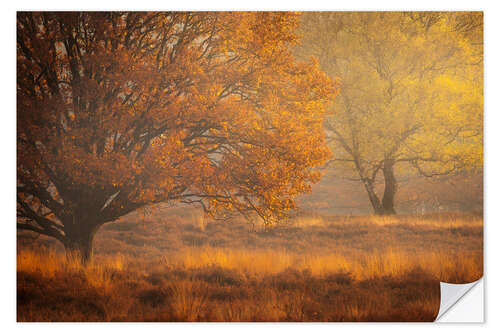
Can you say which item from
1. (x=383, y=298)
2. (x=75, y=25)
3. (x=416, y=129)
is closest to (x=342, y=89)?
(x=416, y=129)

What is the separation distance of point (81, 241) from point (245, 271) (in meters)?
2.58

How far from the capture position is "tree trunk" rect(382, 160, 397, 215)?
619 centimetres

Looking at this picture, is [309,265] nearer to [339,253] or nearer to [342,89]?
[339,253]

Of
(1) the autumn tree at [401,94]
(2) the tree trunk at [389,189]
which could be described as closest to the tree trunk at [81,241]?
(1) the autumn tree at [401,94]

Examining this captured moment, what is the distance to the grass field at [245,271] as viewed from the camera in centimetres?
558

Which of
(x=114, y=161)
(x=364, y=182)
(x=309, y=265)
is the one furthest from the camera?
(x=364, y=182)

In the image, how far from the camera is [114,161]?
213 inches

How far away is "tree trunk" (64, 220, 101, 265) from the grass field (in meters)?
0.12

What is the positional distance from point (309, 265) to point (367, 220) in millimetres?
1219

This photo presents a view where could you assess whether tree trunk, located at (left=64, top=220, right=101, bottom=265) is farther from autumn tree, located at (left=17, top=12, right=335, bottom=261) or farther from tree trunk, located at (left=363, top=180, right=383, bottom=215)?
tree trunk, located at (left=363, top=180, right=383, bottom=215)

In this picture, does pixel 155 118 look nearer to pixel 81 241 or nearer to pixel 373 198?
pixel 81 241

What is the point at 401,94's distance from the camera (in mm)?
6238

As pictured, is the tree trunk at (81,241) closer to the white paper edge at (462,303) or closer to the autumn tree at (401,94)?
the autumn tree at (401,94)

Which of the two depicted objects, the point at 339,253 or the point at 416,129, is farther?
the point at 416,129
